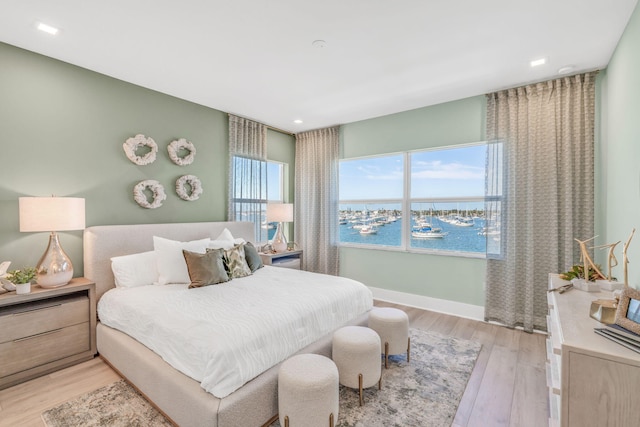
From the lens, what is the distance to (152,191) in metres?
3.43

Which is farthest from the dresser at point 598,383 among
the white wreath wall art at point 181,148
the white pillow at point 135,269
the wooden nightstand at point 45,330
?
the white wreath wall art at point 181,148

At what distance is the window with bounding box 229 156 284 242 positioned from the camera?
4344mm

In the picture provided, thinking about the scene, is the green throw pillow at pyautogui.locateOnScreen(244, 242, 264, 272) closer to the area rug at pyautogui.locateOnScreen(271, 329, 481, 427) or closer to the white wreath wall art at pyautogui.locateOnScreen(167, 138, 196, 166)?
the white wreath wall art at pyautogui.locateOnScreen(167, 138, 196, 166)

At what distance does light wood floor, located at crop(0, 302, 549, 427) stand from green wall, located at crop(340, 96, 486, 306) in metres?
0.90

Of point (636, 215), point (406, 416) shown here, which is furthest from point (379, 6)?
Result: point (406, 416)

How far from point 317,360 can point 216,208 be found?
293 centimetres

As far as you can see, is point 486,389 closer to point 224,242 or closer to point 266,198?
point 224,242

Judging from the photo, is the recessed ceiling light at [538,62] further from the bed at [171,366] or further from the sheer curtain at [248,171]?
the sheer curtain at [248,171]

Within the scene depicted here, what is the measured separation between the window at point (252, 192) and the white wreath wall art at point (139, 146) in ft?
3.73

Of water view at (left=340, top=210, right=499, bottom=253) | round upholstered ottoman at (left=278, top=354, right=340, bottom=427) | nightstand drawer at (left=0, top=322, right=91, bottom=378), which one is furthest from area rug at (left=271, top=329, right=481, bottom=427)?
nightstand drawer at (left=0, top=322, right=91, bottom=378)

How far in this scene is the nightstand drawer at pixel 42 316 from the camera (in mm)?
2205

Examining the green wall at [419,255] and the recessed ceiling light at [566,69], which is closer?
the recessed ceiling light at [566,69]

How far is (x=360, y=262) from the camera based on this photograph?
4.70m

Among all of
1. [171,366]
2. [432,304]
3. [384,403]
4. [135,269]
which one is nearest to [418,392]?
[384,403]
